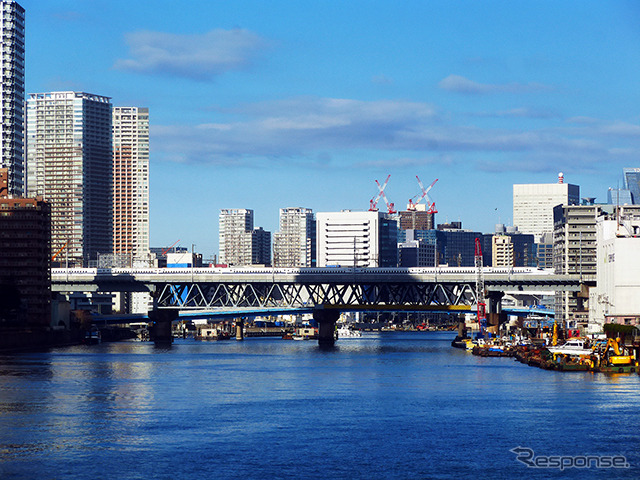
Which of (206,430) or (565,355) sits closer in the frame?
(206,430)

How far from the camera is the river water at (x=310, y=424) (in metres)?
79.5

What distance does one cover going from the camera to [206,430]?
317 ft

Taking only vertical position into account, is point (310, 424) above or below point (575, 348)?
below

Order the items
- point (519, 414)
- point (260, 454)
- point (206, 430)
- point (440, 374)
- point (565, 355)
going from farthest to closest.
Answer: point (565, 355)
point (440, 374)
point (519, 414)
point (206, 430)
point (260, 454)

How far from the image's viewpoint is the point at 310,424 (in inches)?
3967

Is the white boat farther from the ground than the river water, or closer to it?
farther from the ground

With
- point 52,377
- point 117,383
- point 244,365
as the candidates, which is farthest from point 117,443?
point 244,365

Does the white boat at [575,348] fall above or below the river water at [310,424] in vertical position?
above

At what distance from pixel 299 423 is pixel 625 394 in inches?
1586

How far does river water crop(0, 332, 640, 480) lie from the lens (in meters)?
79.5

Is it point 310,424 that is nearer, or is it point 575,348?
point 310,424

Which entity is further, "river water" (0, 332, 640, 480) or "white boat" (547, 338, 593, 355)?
"white boat" (547, 338, 593, 355)

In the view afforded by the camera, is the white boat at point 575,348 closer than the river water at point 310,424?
No

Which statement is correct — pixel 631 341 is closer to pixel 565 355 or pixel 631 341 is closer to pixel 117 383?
pixel 565 355
